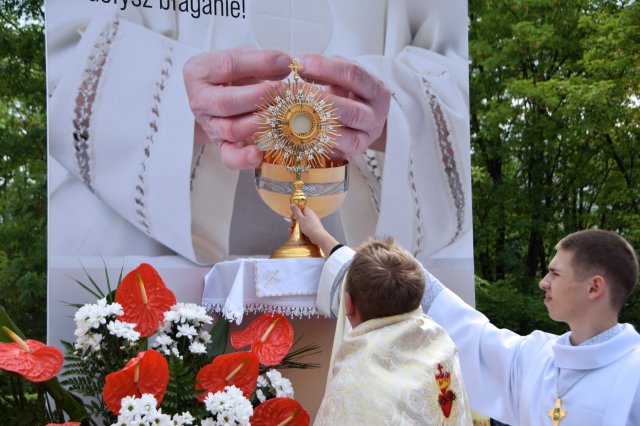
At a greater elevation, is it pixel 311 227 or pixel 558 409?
pixel 311 227

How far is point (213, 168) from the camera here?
4.74 m

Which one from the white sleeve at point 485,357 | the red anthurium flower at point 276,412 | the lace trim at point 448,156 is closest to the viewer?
the white sleeve at point 485,357

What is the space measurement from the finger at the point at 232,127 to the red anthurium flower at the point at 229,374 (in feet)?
5.02

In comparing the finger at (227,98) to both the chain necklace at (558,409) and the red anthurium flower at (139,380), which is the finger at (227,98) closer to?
the red anthurium flower at (139,380)

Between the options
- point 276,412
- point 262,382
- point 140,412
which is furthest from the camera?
point 262,382

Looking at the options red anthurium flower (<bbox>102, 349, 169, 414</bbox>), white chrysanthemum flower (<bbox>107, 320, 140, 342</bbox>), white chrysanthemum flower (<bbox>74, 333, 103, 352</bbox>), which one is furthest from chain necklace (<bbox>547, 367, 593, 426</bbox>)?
white chrysanthemum flower (<bbox>74, 333, 103, 352</bbox>)

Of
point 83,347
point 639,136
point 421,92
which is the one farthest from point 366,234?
point 639,136

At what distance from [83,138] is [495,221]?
7.72 meters

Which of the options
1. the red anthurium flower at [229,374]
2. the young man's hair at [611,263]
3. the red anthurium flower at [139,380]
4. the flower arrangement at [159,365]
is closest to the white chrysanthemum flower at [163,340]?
the flower arrangement at [159,365]

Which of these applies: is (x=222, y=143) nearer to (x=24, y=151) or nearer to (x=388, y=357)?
(x=388, y=357)

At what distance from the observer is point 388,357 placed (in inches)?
97.5

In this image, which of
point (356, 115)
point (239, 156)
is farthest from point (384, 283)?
point (356, 115)

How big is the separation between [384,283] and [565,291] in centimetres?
61

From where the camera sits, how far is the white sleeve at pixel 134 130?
4.34 meters
